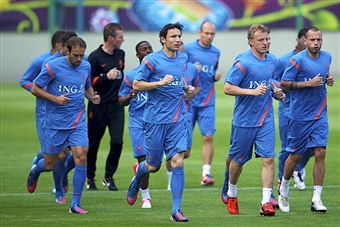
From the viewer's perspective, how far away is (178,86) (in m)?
10.5

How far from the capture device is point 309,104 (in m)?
11.2

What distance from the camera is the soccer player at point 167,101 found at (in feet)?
33.9

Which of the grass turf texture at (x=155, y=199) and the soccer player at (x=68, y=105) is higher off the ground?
the soccer player at (x=68, y=105)

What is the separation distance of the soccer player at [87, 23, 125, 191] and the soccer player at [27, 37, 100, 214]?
7.55 ft

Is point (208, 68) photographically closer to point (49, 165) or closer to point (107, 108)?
point (107, 108)

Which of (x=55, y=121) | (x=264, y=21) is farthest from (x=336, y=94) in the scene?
(x=55, y=121)

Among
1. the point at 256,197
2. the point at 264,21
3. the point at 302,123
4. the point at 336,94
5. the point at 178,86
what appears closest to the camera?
the point at 178,86

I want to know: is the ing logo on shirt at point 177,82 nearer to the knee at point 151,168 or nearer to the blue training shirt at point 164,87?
the blue training shirt at point 164,87

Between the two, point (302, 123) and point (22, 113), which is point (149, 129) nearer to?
point (302, 123)

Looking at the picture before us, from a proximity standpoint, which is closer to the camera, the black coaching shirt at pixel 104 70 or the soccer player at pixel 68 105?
the soccer player at pixel 68 105

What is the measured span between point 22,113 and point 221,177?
12857 millimetres

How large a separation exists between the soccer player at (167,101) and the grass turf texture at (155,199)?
827 mm

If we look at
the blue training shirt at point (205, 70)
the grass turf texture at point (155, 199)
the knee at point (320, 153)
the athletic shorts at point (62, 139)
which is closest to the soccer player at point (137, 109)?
the grass turf texture at point (155, 199)

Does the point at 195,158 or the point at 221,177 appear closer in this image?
the point at 221,177
